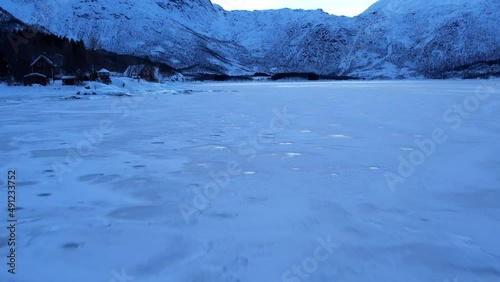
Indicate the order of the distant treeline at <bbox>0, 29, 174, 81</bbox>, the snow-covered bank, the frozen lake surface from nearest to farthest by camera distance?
the frozen lake surface → the snow-covered bank → the distant treeline at <bbox>0, 29, 174, 81</bbox>

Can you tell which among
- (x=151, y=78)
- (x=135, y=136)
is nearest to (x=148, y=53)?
(x=151, y=78)

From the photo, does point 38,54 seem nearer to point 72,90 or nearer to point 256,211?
point 72,90

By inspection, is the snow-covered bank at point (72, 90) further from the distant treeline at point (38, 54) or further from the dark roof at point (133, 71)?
the dark roof at point (133, 71)

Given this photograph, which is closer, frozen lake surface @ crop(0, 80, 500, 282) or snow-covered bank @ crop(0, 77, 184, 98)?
frozen lake surface @ crop(0, 80, 500, 282)

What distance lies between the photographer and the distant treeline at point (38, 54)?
43.0m

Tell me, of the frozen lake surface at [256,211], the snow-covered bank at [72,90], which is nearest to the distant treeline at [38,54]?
the snow-covered bank at [72,90]

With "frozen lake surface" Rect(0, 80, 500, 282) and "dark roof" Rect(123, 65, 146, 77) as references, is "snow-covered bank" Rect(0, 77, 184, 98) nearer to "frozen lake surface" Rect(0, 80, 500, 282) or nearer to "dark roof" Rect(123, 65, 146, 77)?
"frozen lake surface" Rect(0, 80, 500, 282)

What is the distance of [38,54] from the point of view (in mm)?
49562

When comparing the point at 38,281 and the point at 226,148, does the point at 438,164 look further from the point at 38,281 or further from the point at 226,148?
the point at 38,281

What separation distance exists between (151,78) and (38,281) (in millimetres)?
70685

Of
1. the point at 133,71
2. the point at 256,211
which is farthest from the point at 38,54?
the point at 256,211

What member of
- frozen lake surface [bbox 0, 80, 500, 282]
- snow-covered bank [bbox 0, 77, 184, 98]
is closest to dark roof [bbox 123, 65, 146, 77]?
snow-covered bank [bbox 0, 77, 184, 98]

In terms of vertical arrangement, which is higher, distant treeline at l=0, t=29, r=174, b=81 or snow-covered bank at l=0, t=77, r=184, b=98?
distant treeline at l=0, t=29, r=174, b=81

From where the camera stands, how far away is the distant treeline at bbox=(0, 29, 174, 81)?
141 ft
